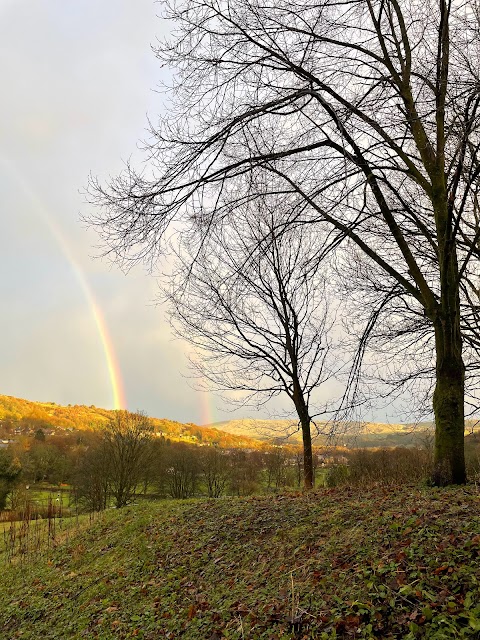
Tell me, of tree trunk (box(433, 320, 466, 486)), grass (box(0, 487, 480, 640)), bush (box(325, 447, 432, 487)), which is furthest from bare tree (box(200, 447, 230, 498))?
tree trunk (box(433, 320, 466, 486))

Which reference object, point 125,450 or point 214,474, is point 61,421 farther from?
point 125,450

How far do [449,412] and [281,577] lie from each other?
3206 millimetres

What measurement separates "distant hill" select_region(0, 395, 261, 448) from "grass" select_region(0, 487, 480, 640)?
60989 millimetres

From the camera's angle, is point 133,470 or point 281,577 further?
point 133,470

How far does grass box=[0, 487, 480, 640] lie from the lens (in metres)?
2.87

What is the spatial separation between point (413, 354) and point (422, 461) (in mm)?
4356

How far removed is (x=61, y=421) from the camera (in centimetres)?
9225

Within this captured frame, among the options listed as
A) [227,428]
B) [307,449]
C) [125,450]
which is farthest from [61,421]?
[307,449]

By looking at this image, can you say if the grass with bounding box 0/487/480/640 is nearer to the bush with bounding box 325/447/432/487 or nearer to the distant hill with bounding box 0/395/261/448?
the bush with bounding box 325/447/432/487

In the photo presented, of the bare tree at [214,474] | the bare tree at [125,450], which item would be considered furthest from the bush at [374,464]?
the bare tree at [214,474]

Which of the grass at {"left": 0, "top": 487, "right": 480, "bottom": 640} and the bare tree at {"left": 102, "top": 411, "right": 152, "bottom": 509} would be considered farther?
the bare tree at {"left": 102, "top": 411, "right": 152, "bottom": 509}

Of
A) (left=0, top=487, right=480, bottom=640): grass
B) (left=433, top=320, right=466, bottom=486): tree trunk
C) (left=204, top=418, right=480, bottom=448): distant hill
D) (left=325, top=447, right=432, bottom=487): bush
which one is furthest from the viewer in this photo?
(left=325, top=447, right=432, bottom=487): bush

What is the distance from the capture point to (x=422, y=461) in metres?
11.7

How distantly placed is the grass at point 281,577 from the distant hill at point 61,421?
2401 inches
